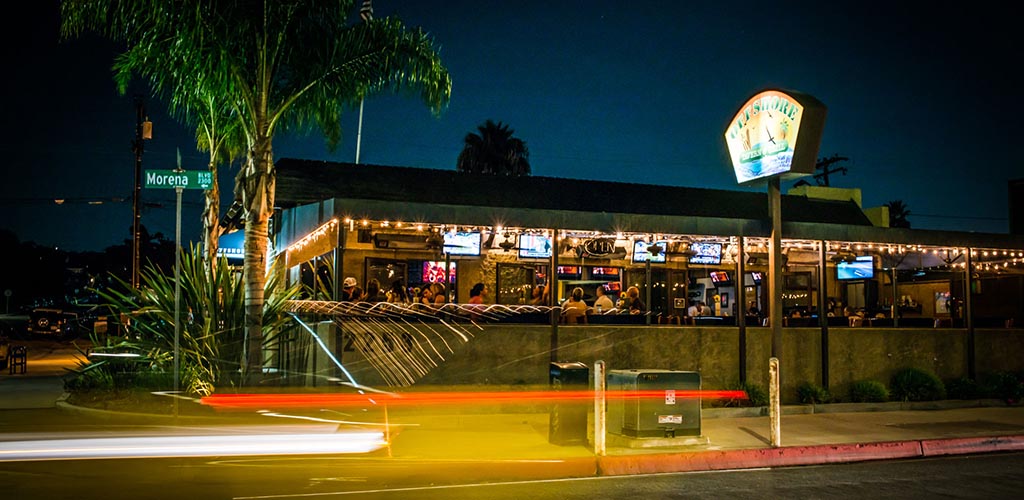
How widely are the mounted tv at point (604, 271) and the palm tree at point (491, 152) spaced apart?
24111 millimetres

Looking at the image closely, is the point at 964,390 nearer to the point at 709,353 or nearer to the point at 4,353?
the point at 709,353

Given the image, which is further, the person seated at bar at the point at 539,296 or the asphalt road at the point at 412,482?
the person seated at bar at the point at 539,296

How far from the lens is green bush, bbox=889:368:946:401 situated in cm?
1678

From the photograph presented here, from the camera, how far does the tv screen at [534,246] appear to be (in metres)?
18.9

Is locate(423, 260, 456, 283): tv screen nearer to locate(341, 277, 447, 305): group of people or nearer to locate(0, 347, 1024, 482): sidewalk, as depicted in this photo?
locate(341, 277, 447, 305): group of people

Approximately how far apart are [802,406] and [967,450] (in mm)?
3578

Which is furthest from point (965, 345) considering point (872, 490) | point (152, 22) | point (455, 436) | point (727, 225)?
point (152, 22)

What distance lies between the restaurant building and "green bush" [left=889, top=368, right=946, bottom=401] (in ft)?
1.35

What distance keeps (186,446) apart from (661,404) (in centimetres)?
629

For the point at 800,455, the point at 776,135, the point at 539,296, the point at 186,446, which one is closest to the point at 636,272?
the point at 539,296

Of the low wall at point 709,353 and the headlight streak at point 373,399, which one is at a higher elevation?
the low wall at point 709,353

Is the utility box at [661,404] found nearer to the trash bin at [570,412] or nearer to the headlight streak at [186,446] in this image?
the trash bin at [570,412]

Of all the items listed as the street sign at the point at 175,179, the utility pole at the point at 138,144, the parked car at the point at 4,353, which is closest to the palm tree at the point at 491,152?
the utility pole at the point at 138,144

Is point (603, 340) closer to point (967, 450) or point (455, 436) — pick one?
point (455, 436)
